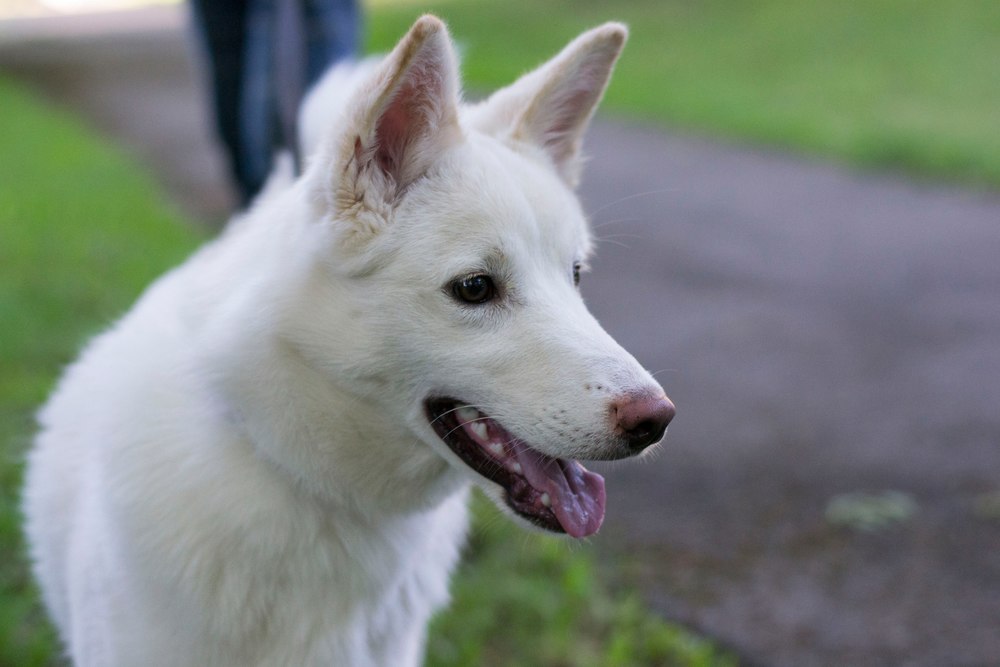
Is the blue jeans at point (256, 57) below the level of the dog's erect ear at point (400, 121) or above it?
below

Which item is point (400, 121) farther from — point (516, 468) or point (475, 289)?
point (516, 468)

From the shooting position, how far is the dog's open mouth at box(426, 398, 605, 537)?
7.38 ft

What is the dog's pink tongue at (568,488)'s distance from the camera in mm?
2258

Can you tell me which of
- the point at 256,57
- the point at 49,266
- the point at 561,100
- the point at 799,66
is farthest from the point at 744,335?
the point at 799,66

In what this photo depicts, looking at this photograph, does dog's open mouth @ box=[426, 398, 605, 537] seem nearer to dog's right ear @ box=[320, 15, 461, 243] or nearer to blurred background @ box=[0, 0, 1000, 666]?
dog's right ear @ box=[320, 15, 461, 243]

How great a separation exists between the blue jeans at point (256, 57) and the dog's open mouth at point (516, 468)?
1.64m

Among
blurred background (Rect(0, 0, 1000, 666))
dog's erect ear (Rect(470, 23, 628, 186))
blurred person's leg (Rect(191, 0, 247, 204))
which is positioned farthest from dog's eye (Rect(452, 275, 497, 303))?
blurred person's leg (Rect(191, 0, 247, 204))

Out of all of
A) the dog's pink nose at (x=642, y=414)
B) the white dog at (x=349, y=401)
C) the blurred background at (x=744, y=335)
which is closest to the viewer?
the dog's pink nose at (x=642, y=414)

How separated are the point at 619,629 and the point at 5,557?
6.97 feet

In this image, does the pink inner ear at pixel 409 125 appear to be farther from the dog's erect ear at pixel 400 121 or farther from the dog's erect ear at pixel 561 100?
the dog's erect ear at pixel 561 100

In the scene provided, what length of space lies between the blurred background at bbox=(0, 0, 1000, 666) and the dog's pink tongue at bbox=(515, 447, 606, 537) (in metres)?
1.14

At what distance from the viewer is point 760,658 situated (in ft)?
11.0

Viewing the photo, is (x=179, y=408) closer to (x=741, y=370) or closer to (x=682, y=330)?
(x=741, y=370)

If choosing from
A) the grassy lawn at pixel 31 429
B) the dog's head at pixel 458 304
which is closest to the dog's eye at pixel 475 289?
the dog's head at pixel 458 304
